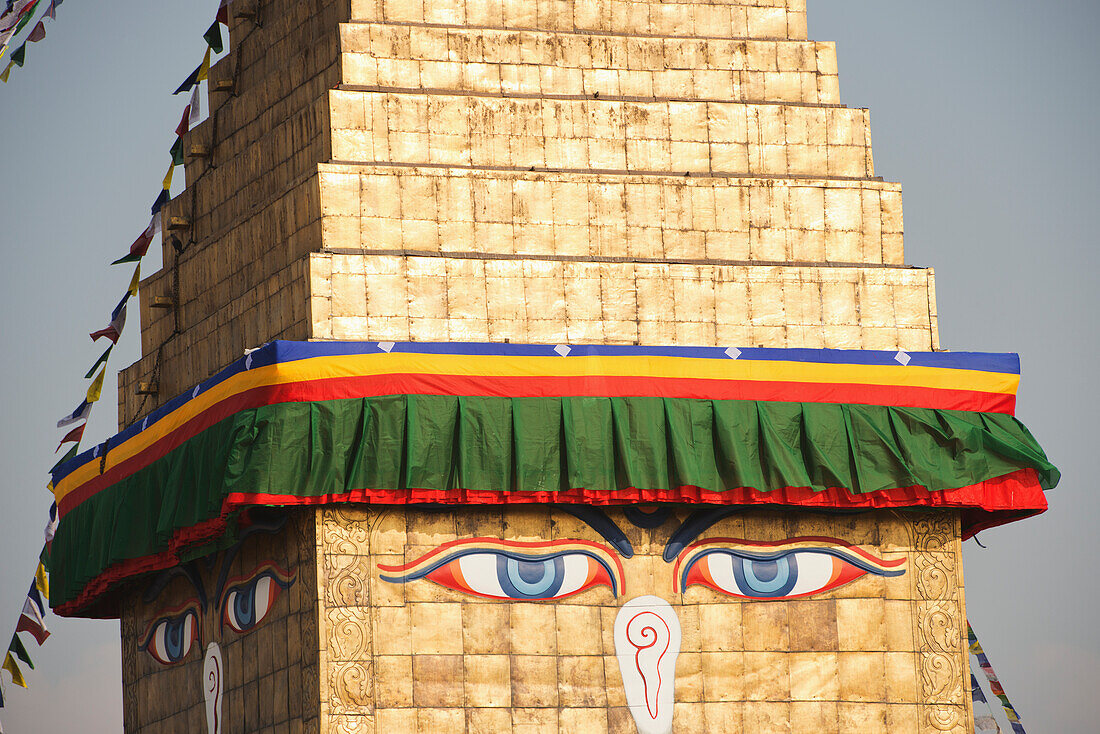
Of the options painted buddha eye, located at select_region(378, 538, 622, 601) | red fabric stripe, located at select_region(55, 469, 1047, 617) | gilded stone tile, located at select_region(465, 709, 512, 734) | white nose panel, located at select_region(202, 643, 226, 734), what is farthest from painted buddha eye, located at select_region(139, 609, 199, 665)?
gilded stone tile, located at select_region(465, 709, 512, 734)

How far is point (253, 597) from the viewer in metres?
26.8

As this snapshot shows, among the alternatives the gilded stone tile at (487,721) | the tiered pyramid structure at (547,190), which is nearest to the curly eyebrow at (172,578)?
the tiered pyramid structure at (547,190)

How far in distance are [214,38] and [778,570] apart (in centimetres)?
1262

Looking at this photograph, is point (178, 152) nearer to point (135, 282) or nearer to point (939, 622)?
point (135, 282)

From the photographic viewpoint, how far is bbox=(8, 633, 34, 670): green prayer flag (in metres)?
32.6

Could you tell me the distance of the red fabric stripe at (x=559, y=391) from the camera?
25297 millimetres

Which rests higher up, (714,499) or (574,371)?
(574,371)

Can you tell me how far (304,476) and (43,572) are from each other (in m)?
9.43

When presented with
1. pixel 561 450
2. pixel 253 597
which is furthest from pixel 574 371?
pixel 253 597

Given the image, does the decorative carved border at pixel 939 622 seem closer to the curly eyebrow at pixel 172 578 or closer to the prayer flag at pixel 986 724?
the prayer flag at pixel 986 724

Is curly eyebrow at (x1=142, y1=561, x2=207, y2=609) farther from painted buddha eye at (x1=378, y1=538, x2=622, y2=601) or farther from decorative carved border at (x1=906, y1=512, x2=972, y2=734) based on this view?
decorative carved border at (x1=906, y1=512, x2=972, y2=734)

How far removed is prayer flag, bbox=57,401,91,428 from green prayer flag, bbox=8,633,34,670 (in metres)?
3.81

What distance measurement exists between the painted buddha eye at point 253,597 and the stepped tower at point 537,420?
55mm

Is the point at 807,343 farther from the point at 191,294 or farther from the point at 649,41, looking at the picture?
the point at 191,294
